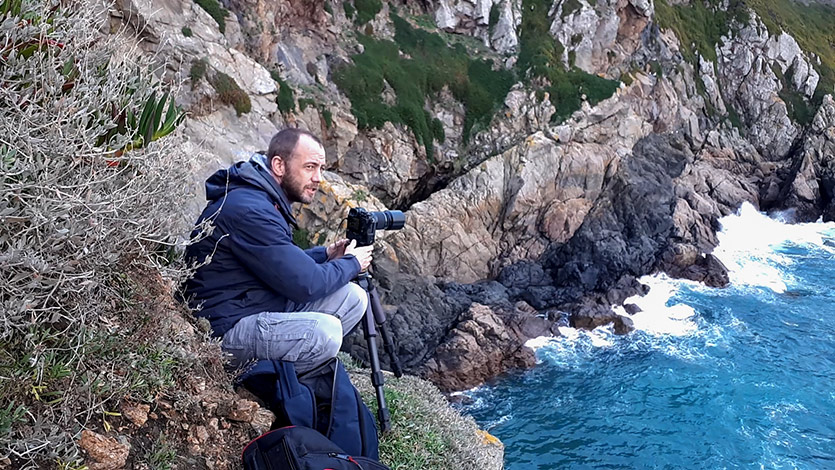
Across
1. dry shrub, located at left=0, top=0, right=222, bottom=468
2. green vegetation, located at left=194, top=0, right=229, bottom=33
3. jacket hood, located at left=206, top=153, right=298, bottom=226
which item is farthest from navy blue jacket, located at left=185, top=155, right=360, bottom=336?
green vegetation, located at left=194, top=0, right=229, bottom=33

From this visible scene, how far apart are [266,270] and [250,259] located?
0.15 metres

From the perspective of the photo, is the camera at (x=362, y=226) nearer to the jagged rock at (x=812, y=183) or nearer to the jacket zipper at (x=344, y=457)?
the jacket zipper at (x=344, y=457)

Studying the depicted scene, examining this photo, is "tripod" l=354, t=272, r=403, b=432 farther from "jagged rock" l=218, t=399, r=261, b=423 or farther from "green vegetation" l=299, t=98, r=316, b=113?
"green vegetation" l=299, t=98, r=316, b=113

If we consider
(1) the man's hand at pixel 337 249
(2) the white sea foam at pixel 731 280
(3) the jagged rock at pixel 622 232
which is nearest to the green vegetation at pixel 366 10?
(3) the jagged rock at pixel 622 232

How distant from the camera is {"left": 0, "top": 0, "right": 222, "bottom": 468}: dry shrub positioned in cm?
277

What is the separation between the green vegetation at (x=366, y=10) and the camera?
104ft

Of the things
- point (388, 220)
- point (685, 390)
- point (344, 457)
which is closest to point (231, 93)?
point (388, 220)

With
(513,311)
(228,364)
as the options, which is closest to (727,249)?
(513,311)

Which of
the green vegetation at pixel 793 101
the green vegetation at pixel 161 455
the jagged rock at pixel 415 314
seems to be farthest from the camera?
the green vegetation at pixel 793 101

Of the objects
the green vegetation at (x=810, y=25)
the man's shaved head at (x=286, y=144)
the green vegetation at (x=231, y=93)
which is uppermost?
the green vegetation at (x=810, y=25)

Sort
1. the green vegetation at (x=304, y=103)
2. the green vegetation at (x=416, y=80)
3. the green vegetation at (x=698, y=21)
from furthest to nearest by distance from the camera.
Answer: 1. the green vegetation at (x=698, y=21)
2. the green vegetation at (x=416, y=80)
3. the green vegetation at (x=304, y=103)

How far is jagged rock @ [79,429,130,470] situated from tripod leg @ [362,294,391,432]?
2303 millimetres

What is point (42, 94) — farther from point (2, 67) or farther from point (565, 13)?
point (565, 13)

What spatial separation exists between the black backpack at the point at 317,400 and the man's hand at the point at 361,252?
934 millimetres
